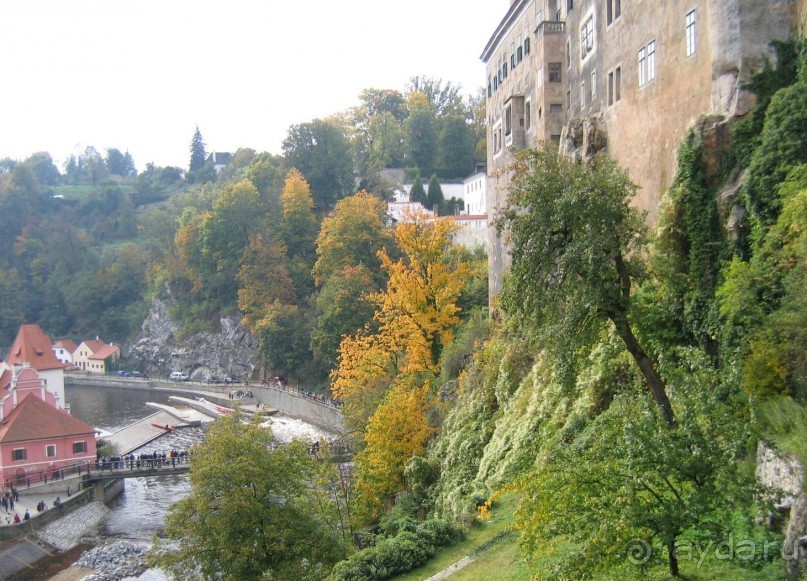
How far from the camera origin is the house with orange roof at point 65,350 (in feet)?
304

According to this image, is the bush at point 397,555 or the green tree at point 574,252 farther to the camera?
the bush at point 397,555

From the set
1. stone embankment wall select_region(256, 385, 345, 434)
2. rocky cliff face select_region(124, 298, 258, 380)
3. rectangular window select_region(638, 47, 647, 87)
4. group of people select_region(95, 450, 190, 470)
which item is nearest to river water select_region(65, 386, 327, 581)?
stone embankment wall select_region(256, 385, 345, 434)

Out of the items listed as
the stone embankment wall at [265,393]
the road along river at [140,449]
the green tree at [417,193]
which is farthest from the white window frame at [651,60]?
the green tree at [417,193]

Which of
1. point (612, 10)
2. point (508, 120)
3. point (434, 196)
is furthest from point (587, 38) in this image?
point (434, 196)

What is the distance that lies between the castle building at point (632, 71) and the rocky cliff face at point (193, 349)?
4349 cm

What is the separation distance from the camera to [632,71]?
2083 centimetres

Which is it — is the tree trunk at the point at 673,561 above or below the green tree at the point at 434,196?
below

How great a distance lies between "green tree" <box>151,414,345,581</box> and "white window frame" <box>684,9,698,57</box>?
13712 mm

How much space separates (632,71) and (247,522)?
15405 mm

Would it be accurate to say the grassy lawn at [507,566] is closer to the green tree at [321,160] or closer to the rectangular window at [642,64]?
the rectangular window at [642,64]

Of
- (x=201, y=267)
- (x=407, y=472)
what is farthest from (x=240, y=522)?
(x=201, y=267)

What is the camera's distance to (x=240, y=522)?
1784cm

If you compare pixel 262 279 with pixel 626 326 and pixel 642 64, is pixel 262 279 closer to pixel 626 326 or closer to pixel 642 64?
pixel 642 64

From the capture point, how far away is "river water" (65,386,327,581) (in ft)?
112
